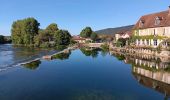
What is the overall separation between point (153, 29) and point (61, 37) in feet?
179

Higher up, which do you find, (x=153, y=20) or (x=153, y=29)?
(x=153, y=20)

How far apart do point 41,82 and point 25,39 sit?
8530 centimetres

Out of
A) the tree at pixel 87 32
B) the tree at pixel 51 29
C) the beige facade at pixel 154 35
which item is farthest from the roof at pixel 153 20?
the tree at pixel 87 32

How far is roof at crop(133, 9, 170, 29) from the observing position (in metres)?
44.7

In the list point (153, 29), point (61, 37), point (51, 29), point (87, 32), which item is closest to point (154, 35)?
point (153, 29)

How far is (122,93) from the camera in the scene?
17.4 metres

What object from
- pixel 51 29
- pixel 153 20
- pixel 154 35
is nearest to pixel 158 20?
pixel 153 20

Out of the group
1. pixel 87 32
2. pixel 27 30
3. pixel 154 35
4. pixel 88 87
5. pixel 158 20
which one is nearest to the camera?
pixel 88 87

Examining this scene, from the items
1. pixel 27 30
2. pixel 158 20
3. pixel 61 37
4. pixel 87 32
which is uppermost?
pixel 87 32

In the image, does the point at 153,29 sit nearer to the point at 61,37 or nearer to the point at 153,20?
the point at 153,20

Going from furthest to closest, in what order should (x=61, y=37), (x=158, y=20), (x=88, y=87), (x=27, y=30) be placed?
(x=27, y=30), (x=61, y=37), (x=158, y=20), (x=88, y=87)

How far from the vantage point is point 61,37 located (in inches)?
3792

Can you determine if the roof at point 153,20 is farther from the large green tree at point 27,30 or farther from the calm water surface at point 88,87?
the large green tree at point 27,30

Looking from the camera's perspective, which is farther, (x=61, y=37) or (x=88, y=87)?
(x=61, y=37)
